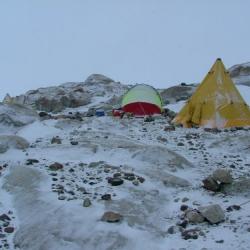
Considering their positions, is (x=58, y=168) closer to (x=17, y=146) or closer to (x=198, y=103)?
(x=17, y=146)

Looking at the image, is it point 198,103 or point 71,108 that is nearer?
point 198,103

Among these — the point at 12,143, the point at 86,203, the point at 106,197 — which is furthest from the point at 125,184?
the point at 12,143

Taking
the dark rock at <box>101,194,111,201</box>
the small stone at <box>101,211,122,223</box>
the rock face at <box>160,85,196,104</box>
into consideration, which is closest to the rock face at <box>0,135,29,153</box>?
the dark rock at <box>101,194,111,201</box>

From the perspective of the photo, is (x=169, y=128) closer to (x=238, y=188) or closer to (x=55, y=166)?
(x=55, y=166)

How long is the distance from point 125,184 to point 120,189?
0.96ft

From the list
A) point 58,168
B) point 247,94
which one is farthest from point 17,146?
point 247,94

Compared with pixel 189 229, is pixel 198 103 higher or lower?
higher

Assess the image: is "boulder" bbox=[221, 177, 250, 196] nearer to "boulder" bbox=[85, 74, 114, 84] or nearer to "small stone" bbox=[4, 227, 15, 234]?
"small stone" bbox=[4, 227, 15, 234]

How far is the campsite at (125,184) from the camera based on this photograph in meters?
9.32

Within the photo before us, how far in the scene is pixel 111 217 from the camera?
965cm

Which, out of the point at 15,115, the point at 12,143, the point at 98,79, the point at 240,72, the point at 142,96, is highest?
the point at 240,72

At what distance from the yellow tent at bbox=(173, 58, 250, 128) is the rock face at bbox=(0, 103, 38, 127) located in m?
5.27

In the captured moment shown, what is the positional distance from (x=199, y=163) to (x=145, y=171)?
5.38 feet

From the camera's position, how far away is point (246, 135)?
1566 cm
